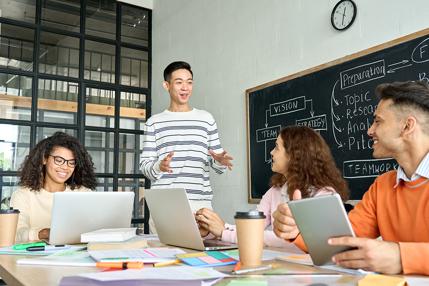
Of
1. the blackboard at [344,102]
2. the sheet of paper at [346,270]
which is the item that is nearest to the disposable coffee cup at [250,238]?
the sheet of paper at [346,270]

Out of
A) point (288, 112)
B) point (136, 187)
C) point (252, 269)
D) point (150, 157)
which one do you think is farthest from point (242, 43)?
point (252, 269)

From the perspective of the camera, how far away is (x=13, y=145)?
3838 millimetres

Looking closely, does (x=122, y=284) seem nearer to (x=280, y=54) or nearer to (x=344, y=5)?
(x=344, y=5)

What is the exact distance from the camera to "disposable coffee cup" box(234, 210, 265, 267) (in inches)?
38.4

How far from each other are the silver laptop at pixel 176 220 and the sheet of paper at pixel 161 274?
368 millimetres

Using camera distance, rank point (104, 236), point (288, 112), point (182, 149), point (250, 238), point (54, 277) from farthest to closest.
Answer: point (288, 112) → point (182, 149) → point (104, 236) → point (250, 238) → point (54, 277)

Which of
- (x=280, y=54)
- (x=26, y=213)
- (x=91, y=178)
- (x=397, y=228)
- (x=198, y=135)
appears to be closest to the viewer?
Result: (x=397, y=228)

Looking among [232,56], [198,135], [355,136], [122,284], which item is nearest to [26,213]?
[198,135]

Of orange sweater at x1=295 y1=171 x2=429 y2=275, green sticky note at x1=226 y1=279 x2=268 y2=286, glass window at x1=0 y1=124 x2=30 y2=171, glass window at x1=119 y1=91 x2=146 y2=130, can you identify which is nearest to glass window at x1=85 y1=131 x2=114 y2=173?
glass window at x1=119 y1=91 x2=146 y2=130

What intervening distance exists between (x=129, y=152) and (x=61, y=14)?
1.48 metres

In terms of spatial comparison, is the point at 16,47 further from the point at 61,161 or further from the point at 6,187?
the point at 61,161

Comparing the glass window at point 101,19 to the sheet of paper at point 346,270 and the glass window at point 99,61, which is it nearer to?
the glass window at point 99,61

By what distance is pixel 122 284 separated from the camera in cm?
72

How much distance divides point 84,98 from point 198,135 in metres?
2.00
